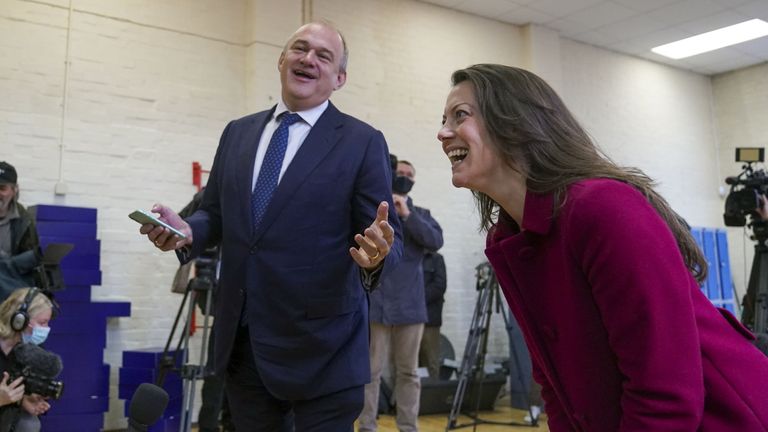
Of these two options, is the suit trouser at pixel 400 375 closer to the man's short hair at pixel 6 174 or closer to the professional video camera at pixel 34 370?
the professional video camera at pixel 34 370

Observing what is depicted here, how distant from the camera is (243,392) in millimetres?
1695

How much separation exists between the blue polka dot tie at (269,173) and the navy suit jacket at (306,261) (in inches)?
0.8

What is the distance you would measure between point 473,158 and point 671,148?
8.57m

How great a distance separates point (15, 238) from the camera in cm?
418

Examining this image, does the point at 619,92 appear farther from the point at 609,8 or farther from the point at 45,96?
the point at 45,96

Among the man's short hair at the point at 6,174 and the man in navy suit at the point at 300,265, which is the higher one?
the man's short hair at the point at 6,174

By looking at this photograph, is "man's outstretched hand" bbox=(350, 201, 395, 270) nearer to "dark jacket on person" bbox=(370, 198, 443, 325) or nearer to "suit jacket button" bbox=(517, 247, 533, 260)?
"suit jacket button" bbox=(517, 247, 533, 260)

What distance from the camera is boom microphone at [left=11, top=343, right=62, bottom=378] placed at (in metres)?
3.33

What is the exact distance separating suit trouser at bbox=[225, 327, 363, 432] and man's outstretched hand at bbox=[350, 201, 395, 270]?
0.38 metres

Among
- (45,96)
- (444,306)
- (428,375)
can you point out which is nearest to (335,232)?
(45,96)

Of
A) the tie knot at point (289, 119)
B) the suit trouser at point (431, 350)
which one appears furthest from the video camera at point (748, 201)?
the tie knot at point (289, 119)

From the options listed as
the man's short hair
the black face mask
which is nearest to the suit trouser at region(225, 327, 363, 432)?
the black face mask

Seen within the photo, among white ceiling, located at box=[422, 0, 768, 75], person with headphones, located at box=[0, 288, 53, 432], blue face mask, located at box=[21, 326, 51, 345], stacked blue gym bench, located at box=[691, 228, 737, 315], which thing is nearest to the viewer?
person with headphones, located at box=[0, 288, 53, 432]

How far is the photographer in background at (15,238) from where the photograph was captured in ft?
13.3
